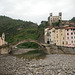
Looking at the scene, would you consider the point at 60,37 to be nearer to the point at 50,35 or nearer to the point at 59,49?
the point at 59,49

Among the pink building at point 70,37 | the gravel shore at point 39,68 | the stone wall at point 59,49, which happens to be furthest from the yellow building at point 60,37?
the gravel shore at point 39,68

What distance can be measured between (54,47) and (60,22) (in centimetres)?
4380

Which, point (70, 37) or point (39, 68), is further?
point (70, 37)

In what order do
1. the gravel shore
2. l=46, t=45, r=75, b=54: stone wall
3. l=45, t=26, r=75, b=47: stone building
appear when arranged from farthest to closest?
l=45, t=26, r=75, b=47: stone building, l=46, t=45, r=75, b=54: stone wall, the gravel shore

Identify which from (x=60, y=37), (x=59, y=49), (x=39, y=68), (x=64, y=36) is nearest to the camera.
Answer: (x=39, y=68)

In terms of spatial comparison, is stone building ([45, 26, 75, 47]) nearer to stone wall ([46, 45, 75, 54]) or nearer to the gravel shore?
stone wall ([46, 45, 75, 54])

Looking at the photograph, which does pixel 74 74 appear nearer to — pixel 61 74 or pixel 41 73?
pixel 61 74

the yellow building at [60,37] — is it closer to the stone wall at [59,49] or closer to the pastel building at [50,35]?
the pastel building at [50,35]

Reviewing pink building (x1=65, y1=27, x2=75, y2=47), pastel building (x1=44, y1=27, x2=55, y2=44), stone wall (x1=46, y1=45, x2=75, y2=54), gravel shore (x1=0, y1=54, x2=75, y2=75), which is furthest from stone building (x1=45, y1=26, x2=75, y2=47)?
gravel shore (x1=0, y1=54, x2=75, y2=75)

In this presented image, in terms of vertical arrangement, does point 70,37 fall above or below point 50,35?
below

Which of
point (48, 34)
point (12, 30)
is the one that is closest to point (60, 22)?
point (48, 34)

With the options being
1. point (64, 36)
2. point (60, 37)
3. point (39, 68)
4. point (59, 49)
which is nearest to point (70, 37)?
point (64, 36)

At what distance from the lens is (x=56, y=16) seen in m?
94.1

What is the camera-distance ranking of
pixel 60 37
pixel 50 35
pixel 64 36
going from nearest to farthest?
1. pixel 64 36
2. pixel 60 37
3. pixel 50 35
